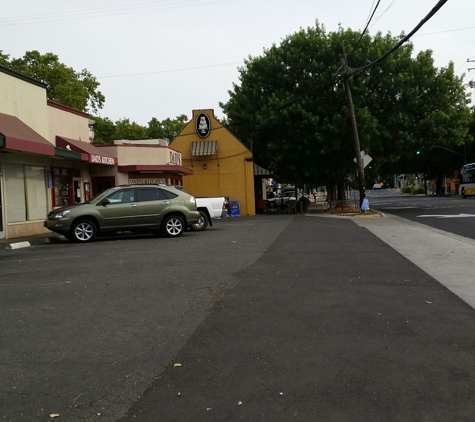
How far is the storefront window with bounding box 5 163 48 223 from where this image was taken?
1830 centimetres

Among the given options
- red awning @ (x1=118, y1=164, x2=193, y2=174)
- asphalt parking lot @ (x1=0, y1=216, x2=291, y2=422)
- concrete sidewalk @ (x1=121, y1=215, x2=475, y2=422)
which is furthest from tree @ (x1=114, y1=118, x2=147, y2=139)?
concrete sidewalk @ (x1=121, y1=215, x2=475, y2=422)

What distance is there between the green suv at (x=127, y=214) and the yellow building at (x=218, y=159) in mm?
17409

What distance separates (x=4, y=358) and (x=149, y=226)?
38.2 feet

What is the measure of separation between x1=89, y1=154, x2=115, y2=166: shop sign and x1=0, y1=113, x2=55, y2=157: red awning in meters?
3.70

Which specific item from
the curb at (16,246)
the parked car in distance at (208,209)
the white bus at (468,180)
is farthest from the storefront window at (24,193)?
the white bus at (468,180)

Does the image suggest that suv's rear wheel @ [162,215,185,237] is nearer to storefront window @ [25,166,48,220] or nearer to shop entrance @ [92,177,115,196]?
storefront window @ [25,166,48,220]

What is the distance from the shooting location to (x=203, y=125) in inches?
1372

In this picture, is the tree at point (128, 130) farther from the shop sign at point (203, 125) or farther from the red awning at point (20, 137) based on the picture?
the red awning at point (20, 137)

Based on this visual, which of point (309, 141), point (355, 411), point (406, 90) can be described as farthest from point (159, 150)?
point (355, 411)

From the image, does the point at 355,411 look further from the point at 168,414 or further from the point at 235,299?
the point at 235,299

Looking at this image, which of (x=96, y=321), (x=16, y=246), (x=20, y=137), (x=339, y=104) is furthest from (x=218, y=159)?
(x=96, y=321)

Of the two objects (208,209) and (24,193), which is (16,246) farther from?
(208,209)

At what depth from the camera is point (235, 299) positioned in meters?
7.38

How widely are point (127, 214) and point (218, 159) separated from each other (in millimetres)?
19052
